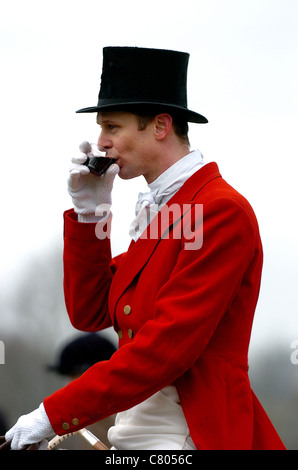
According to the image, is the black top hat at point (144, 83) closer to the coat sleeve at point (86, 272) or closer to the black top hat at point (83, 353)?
the coat sleeve at point (86, 272)

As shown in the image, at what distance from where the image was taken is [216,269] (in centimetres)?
228

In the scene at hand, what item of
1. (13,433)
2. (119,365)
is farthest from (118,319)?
(13,433)

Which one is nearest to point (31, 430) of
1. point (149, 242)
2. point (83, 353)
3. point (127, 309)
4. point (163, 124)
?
point (127, 309)

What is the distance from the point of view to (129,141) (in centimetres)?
259

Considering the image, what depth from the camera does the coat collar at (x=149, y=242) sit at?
99.3 inches

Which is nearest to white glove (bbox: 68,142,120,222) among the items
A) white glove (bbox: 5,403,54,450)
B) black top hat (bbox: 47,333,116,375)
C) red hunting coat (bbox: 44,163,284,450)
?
red hunting coat (bbox: 44,163,284,450)

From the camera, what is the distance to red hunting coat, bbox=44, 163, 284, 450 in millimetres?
2264

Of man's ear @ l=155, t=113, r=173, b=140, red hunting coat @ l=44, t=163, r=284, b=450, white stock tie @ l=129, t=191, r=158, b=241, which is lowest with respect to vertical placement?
red hunting coat @ l=44, t=163, r=284, b=450

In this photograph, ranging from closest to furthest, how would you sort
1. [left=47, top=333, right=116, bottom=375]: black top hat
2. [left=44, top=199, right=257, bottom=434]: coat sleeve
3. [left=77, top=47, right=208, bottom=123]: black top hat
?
[left=44, top=199, right=257, bottom=434]: coat sleeve < [left=77, top=47, right=208, bottom=123]: black top hat < [left=47, top=333, right=116, bottom=375]: black top hat

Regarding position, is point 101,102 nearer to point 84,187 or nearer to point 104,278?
point 84,187

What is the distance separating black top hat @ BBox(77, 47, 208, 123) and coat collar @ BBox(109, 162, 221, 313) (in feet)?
0.70

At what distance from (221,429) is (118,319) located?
0.48 m

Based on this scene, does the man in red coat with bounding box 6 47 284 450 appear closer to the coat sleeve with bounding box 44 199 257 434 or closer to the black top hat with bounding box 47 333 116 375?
the coat sleeve with bounding box 44 199 257 434

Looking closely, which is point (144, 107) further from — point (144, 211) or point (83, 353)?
point (83, 353)
